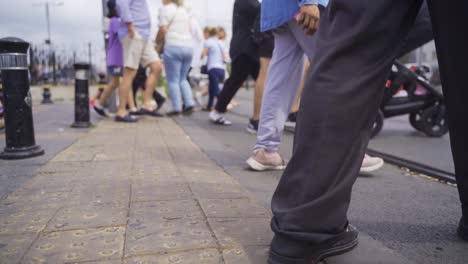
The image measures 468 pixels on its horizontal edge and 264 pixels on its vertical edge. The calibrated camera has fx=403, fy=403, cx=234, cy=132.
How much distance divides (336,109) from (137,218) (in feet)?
3.35

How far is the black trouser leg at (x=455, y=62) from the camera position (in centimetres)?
129

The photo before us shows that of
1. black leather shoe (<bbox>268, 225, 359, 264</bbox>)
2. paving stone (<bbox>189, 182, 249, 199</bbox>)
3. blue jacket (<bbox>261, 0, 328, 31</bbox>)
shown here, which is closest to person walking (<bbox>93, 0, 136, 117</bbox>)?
blue jacket (<bbox>261, 0, 328, 31</bbox>)

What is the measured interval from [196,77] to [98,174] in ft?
49.1

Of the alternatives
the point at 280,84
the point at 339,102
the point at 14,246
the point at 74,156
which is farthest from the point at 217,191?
the point at 74,156

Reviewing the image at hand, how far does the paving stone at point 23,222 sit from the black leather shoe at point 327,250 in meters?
1.02

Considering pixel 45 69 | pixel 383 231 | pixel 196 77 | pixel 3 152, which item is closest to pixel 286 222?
pixel 383 231

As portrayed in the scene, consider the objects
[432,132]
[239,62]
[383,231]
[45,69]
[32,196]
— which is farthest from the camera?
[45,69]

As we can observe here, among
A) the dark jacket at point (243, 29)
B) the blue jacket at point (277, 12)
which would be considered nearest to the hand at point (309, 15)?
the blue jacket at point (277, 12)

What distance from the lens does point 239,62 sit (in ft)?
17.9

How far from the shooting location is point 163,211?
1885 millimetres

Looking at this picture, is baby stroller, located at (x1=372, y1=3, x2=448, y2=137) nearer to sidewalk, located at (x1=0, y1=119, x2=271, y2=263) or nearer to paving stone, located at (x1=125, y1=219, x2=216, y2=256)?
sidewalk, located at (x1=0, y1=119, x2=271, y2=263)

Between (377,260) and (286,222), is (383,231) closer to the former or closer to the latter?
(377,260)

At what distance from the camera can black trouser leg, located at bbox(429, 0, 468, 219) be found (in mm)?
1291

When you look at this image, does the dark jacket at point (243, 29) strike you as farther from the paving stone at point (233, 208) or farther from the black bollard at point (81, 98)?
the paving stone at point (233, 208)
